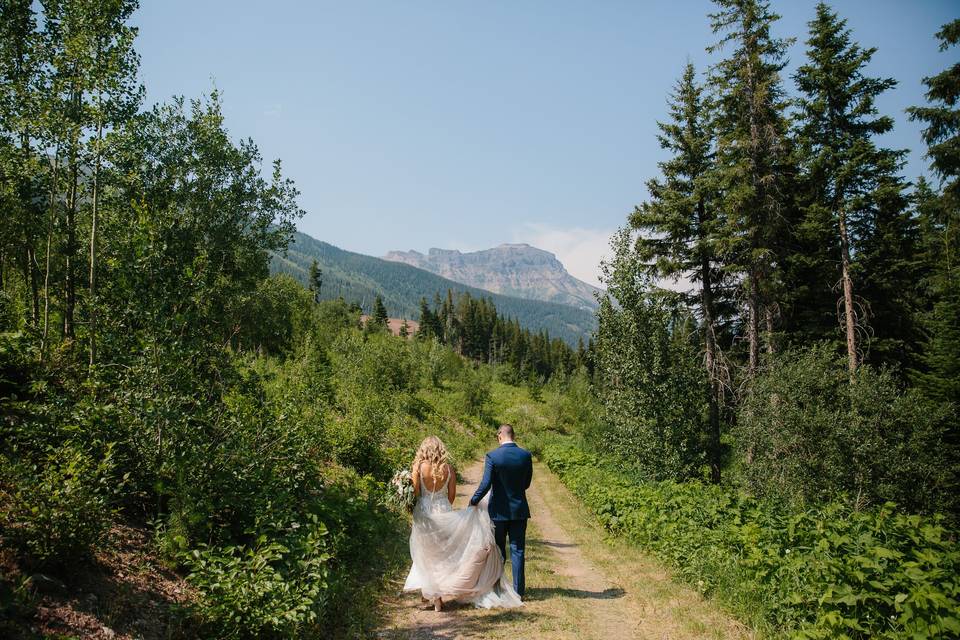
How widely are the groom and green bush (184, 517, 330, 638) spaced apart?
247 cm

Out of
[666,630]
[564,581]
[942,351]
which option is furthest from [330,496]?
[942,351]

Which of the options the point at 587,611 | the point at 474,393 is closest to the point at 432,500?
the point at 587,611

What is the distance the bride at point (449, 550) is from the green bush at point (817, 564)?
3.05 m

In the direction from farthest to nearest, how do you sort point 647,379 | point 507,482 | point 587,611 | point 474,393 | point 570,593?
point 474,393 → point 647,379 → point 570,593 → point 507,482 → point 587,611

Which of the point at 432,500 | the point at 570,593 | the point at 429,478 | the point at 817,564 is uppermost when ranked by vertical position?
the point at 429,478

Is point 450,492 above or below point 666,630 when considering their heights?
above

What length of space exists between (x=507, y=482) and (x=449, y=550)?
46.5 inches

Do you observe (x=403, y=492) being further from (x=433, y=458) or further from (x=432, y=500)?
(x=433, y=458)

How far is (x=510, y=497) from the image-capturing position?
691 centimetres

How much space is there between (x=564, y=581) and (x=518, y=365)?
3810 inches

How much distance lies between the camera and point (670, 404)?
1429cm

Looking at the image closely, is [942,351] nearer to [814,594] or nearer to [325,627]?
[814,594]

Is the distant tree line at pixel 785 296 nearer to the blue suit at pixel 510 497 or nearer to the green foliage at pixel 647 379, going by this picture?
the green foliage at pixel 647 379

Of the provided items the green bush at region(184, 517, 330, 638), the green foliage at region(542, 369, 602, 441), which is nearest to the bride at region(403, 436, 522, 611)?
the green bush at region(184, 517, 330, 638)
